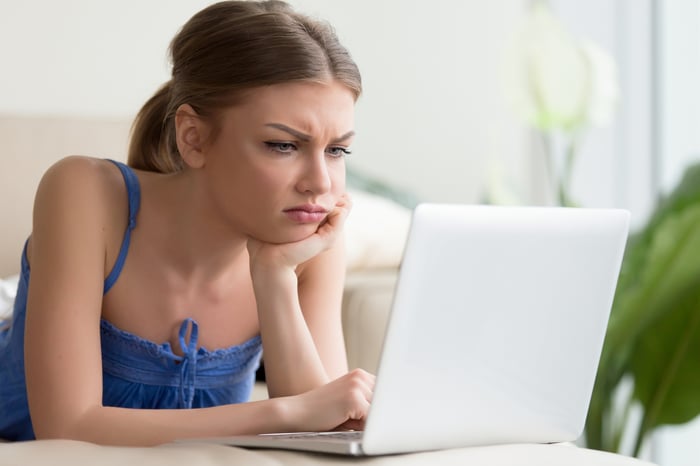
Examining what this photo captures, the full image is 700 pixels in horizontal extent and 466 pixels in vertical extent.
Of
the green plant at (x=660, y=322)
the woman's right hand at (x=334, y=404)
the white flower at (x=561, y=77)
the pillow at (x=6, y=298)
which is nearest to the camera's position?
the woman's right hand at (x=334, y=404)

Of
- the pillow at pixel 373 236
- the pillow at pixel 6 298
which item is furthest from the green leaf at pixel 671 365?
the pillow at pixel 6 298

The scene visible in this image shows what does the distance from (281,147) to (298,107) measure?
1.9 inches

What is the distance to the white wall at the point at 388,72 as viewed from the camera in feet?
8.68

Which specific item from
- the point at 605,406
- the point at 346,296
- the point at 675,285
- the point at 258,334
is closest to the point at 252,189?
the point at 258,334

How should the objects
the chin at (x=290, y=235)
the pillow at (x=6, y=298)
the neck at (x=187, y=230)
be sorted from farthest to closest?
the pillow at (x=6, y=298) < the neck at (x=187, y=230) < the chin at (x=290, y=235)

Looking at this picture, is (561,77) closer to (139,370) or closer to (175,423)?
(139,370)

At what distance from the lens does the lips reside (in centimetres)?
115

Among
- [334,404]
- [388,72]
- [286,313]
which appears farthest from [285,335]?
[388,72]

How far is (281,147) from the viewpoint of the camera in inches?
44.5

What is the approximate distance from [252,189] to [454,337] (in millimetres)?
386

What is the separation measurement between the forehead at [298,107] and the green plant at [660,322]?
1.24 meters

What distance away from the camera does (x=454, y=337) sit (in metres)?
0.84

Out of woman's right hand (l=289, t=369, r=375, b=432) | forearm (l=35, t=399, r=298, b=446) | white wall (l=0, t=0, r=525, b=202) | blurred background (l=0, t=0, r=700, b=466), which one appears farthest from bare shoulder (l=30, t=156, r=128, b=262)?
white wall (l=0, t=0, r=525, b=202)

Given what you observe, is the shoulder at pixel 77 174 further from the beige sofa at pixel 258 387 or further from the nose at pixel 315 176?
the beige sofa at pixel 258 387
